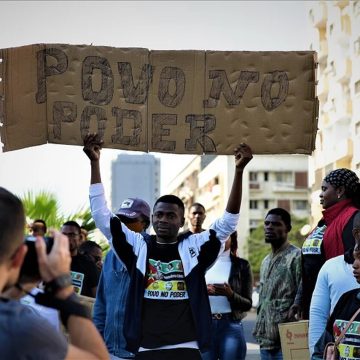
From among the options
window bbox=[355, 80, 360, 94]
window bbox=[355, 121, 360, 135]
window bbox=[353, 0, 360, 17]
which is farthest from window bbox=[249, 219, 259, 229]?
window bbox=[353, 0, 360, 17]

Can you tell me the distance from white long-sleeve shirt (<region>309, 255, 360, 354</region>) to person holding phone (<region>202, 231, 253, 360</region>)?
301cm

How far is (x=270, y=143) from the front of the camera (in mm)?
8094

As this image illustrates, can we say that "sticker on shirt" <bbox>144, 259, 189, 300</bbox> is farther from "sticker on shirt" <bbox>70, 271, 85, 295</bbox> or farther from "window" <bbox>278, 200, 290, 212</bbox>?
"window" <bbox>278, 200, 290, 212</bbox>

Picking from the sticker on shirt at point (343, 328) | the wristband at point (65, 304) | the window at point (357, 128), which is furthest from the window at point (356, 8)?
the wristband at point (65, 304)

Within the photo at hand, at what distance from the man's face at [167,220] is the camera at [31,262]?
167 inches

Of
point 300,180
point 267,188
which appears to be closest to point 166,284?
point 267,188

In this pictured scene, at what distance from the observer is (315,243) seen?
8.38 m

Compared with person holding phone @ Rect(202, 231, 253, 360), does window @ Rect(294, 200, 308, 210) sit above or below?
below

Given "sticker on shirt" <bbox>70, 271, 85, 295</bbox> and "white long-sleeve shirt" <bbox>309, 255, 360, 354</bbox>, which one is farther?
"sticker on shirt" <bbox>70, 271, 85, 295</bbox>

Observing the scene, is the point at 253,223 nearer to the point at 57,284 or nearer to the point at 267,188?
the point at 267,188

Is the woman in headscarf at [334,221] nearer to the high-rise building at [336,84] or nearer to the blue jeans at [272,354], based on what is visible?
the blue jeans at [272,354]

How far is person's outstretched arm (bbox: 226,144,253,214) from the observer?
748 cm

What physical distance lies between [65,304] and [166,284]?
3.99 m

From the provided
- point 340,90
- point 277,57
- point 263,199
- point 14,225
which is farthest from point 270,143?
point 263,199
